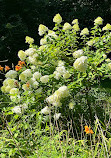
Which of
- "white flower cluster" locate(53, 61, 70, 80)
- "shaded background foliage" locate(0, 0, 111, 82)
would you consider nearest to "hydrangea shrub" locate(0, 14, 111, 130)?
"white flower cluster" locate(53, 61, 70, 80)

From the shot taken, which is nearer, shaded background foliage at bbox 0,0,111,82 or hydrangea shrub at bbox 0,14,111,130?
hydrangea shrub at bbox 0,14,111,130

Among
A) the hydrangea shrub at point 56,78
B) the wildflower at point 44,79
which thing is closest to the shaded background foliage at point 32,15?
the hydrangea shrub at point 56,78

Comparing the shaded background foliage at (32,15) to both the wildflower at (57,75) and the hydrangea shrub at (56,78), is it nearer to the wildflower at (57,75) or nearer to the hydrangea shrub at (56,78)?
the hydrangea shrub at (56,78)

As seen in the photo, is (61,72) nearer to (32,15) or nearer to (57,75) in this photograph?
(57,75)

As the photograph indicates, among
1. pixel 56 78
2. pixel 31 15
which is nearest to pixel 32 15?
pixel 31 15

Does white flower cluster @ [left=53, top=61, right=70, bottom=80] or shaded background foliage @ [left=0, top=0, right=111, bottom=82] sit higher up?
shaded background foliage @ [left=0, top=0, right=111, bottom=82]

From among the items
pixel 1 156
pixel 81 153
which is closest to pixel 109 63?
pixel 81 153

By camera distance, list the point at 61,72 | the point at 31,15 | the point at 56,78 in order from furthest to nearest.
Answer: the point at 31,15
the point at 56,78
the point at 61,72

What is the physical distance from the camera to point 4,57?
5922 mm

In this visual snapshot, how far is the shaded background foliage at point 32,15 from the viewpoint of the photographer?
5.84 meters

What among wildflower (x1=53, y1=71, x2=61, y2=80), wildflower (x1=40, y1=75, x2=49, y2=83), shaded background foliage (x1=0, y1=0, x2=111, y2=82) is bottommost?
wildflower (x1=40, y1=75, x2=49, y2=83)

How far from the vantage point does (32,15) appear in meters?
6.33

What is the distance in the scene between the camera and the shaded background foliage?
5.84 meters

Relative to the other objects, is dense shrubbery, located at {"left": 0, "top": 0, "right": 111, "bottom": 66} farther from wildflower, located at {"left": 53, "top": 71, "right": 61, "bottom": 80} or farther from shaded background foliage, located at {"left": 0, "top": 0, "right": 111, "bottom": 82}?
wildflower, located at {"left": 53, "top": 71, "right": 61, "bottom": 80}
